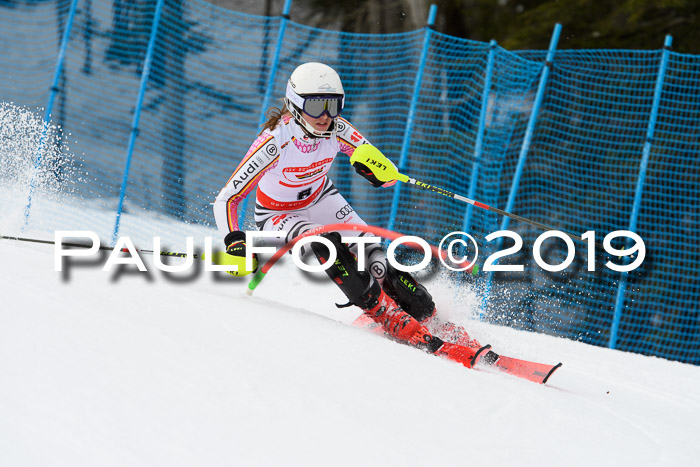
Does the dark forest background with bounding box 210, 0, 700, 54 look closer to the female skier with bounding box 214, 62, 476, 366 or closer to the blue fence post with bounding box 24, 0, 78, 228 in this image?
the blue fence post with bounding box 24, 0, 78, 228

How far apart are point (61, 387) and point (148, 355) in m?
0.40

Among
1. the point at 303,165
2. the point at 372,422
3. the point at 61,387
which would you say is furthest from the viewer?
the point at 303,165

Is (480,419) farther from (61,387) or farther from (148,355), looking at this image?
(61,387)

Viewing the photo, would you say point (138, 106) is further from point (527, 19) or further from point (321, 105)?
point (527, 19)

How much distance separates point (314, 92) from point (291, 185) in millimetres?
606

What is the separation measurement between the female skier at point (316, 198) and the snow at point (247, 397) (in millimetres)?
300

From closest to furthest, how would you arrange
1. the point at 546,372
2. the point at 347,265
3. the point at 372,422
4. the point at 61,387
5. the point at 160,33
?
the point at 61,387, the point at 372,422, the point at 546,372, the point at 347,265, the point at 160,33

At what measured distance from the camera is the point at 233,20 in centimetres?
648

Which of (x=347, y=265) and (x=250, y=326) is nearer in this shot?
(x=250, y=326)

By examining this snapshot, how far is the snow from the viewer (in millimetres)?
1716

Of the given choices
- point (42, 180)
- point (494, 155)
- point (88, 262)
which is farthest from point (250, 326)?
point (494, 155)

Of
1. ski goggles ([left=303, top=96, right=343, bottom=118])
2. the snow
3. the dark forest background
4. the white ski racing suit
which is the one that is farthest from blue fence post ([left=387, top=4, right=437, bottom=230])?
the dark forest background

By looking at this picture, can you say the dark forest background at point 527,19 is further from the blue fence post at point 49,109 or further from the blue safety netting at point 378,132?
the blue fence post at point 49,109

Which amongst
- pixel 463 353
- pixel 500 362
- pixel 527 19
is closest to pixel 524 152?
pixel 500 362
